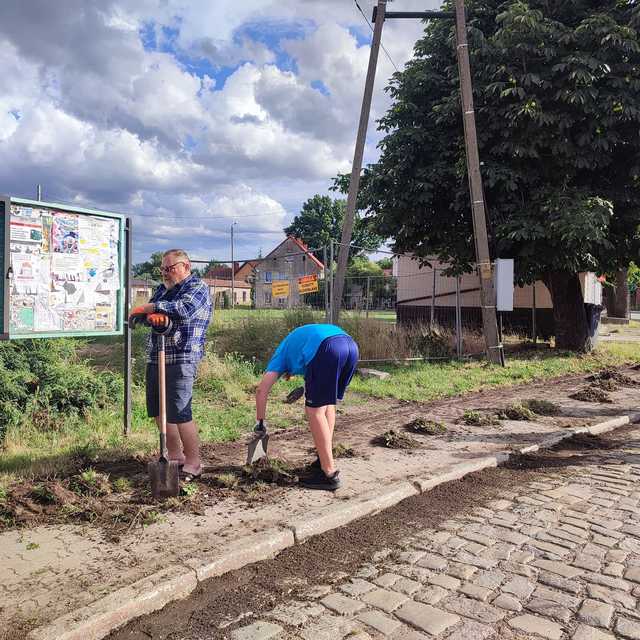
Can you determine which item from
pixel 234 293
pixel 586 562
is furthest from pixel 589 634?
pixel 234 293

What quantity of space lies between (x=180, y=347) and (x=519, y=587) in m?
2.94

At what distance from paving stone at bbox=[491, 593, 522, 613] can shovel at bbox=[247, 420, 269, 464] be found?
7.52 ft

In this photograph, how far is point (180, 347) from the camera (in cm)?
475

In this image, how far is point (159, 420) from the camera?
4621mm

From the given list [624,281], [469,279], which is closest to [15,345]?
[469,279]

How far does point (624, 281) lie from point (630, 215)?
21.2 metres

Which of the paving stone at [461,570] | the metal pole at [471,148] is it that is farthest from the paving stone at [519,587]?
the metal pole at [471,148]

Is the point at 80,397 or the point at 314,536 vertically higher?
the point at 80,397

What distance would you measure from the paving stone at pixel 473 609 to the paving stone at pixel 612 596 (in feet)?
1.99

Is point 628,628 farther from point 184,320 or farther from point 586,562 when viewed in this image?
point 184,320

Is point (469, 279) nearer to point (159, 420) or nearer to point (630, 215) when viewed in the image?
point (630, 215)

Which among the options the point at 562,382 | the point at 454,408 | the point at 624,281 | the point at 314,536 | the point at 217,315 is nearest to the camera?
the point at 314,536

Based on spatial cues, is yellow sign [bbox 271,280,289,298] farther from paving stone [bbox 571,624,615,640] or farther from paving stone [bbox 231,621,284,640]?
paving stone [bbox 571,624,615,640]

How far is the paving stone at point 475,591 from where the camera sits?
3.29 meters
